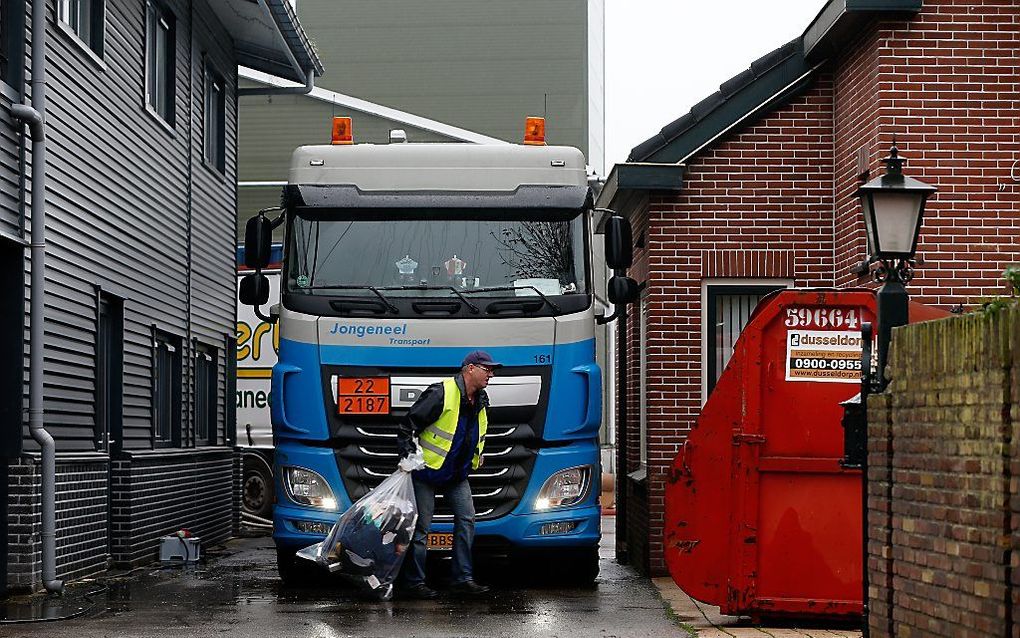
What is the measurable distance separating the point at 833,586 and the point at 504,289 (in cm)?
383

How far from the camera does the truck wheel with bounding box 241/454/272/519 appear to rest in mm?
23078

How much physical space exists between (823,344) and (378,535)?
3.66 metres

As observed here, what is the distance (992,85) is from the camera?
43.9 ft

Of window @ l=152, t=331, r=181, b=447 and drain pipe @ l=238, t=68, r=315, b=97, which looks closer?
window @ l=152, t=331, r=181, b=447

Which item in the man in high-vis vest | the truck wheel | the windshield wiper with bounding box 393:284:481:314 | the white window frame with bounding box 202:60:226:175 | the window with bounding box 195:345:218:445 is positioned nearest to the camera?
the man in high-vis vest

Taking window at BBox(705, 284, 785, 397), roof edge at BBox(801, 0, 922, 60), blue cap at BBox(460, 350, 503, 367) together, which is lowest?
blue cap at BBox(460, 350, 503, 367)

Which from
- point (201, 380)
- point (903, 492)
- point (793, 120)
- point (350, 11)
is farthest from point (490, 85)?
point (903, 492)

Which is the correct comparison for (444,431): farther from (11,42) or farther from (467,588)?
(11,42)

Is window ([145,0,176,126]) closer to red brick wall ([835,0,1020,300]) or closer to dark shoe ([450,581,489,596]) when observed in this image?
dark shoe ([450,581,489,596])

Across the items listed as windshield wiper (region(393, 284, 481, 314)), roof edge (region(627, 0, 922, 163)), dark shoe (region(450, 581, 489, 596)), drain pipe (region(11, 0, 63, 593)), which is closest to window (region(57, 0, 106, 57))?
drain pipe (region(11, 0, 63, 593))

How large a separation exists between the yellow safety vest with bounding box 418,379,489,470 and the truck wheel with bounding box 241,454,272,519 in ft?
35.1

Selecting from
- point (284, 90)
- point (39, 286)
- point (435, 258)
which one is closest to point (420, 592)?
point (435, 258)

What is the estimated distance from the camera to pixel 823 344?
10828mm

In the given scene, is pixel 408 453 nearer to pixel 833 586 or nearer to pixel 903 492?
pixel 833 586
